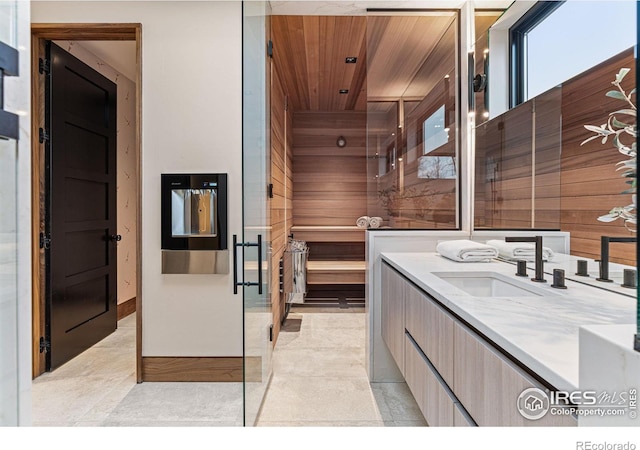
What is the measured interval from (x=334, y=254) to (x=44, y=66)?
3639 mm

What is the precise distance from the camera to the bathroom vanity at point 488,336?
2.72ft

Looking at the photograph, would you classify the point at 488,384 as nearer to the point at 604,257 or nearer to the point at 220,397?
the point at 604,257

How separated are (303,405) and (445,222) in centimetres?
157

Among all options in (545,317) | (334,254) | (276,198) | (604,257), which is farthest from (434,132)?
(334,254)

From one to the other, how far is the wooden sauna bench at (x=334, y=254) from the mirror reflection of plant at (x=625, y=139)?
3229 mm

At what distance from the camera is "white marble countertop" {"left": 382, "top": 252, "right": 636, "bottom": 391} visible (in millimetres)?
770

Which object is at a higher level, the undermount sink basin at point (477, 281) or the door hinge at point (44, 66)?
the door hinge at point (44, 66)

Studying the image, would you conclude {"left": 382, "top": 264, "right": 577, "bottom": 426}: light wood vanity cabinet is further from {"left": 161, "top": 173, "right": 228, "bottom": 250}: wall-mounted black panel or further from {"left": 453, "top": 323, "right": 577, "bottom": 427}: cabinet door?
{"left": 161, "top": 173, "right": 228, "bottom": 250}: wall-mounted black panel

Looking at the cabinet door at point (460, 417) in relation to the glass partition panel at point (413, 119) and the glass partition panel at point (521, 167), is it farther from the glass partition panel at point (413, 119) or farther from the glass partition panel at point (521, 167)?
the glass partition panel at point (413, 119)

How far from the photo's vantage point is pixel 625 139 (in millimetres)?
1186

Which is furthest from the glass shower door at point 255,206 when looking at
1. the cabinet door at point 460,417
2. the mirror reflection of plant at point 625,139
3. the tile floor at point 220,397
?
the mirror reflection of plant at point 625,139

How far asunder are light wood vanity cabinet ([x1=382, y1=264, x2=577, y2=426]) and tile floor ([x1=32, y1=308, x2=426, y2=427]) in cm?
41

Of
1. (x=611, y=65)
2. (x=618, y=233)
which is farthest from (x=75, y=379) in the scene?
(x=611, y=65)
